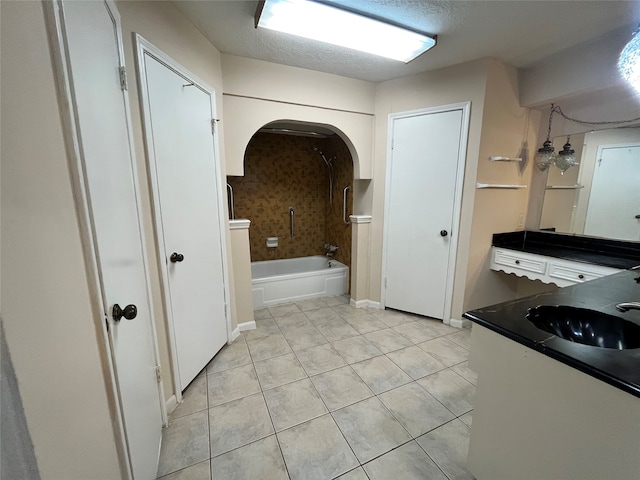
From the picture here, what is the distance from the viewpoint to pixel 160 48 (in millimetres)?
1510

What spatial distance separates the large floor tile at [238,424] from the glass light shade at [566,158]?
3217mm

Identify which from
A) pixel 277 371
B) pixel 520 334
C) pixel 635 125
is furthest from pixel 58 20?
pixel 635 125

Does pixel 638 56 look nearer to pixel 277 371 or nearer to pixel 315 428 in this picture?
pixel 315 428

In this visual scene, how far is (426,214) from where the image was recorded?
2664 millimetres

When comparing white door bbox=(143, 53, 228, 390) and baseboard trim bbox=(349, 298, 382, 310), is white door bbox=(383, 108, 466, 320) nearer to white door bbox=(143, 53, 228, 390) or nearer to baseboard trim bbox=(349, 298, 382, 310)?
baseboard trim bbox=(349, 298, 382, 310)

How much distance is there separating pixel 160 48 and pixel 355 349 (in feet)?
8.33

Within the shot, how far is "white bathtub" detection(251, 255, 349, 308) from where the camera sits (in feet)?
10.5

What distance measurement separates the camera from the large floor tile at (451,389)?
67.5 inches

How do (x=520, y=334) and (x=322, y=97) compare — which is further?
(x=322, y=97)

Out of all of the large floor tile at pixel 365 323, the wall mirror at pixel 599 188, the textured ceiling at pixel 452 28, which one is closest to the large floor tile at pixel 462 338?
the large floor tile at pixel 365 323

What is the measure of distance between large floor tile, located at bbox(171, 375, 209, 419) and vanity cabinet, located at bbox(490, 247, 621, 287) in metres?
2.77

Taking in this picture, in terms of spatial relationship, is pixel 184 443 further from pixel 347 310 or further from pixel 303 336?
pixel 347 310

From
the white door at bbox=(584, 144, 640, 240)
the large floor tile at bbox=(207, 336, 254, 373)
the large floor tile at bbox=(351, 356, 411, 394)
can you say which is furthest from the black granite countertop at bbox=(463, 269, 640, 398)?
the large floor tile at bbox=(207, 336, 254, 373)

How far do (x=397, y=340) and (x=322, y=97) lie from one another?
244 centimetres
